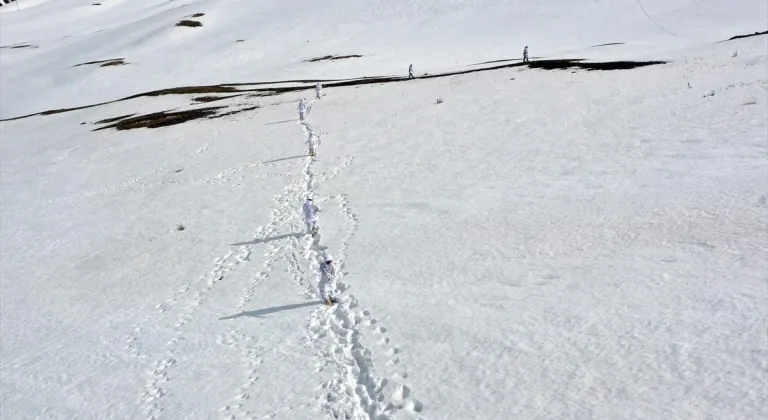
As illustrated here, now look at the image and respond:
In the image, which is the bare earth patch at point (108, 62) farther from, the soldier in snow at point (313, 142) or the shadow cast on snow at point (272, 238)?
the shadow cast on snow at point (272, 238)

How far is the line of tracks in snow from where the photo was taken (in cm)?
1069

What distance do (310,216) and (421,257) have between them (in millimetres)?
4456

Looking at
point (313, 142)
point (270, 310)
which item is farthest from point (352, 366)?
point (313, 142)

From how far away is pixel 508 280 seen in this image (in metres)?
14.0

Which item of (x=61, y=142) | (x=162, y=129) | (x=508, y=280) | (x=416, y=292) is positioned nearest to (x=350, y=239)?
(x=416, y=292)

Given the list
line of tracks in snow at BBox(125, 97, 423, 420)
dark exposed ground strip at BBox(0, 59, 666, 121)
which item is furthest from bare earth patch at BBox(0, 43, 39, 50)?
line of tracks in snow at BBox(125, 97, 423, 420)

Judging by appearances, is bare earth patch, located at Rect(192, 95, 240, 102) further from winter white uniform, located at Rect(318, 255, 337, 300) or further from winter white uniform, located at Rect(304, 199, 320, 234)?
winter white uniform, located at Rect(318, 255, 337, 300)

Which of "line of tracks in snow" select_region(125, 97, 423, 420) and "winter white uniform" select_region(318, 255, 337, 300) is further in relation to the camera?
"winter white uniform" select_region(318, 255, 337, 300)

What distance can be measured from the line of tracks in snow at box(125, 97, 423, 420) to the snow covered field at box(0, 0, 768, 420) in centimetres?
6

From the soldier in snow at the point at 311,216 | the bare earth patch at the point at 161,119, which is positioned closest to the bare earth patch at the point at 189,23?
the bare earth patch at the point at 161,119

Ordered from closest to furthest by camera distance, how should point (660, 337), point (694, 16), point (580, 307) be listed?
point (660, 337)
point (580, 307)
point (694, 16)

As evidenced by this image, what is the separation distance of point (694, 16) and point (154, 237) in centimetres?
5957

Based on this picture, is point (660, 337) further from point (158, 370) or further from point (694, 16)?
point (694, 16)

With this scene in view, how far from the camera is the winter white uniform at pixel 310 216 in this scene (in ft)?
62.3
